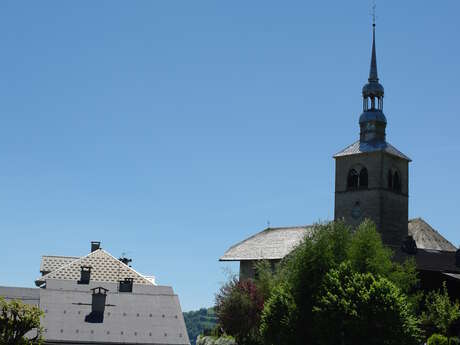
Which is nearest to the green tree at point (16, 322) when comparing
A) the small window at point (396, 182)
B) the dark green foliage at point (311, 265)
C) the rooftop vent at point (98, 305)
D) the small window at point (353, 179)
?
the rooftop vent at point (98, 305)

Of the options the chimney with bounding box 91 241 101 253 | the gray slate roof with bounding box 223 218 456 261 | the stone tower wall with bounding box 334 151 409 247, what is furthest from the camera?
the chimney with bounding box 91 241 101 253

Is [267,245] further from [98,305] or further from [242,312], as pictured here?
[98,305]

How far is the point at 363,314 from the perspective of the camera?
46625 mm

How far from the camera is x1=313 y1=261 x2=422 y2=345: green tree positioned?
152ft

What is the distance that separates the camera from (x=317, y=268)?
5138cm

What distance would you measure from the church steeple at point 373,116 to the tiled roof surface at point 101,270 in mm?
26252

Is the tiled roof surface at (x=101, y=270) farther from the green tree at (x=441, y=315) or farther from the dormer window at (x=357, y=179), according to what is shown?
the green tree at (x=441, y=315)

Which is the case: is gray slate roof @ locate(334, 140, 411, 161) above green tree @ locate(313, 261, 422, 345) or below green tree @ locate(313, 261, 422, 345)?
above

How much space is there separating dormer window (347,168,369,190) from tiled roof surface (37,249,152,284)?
73.8ft

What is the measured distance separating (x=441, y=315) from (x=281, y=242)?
3339cm

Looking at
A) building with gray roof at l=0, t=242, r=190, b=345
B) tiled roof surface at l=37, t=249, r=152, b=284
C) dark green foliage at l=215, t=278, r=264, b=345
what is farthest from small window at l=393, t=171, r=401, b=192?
building with gray roof at l=0, t=242, r=190, b=345

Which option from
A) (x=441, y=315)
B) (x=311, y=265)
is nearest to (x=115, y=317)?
(x=311, y=265)

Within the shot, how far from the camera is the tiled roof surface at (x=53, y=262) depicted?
83425mm

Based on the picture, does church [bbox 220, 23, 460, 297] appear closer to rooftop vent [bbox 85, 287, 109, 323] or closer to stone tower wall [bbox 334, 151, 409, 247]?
stone tower wall [bbox 334, 151, 409, 247]
